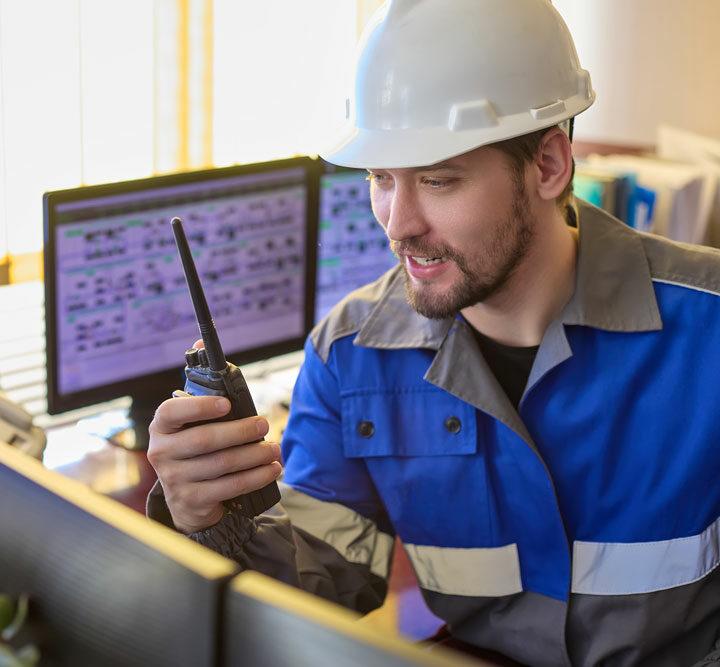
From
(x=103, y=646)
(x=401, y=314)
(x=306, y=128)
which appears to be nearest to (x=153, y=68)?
(x=306, y=128)

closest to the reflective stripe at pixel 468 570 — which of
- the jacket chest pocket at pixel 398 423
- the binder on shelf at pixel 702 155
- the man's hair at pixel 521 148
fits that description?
the jacket chest pocket at pixel 398 423

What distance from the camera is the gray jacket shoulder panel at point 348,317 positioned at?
156 centimetres

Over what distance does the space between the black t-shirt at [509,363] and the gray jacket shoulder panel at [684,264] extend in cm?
19

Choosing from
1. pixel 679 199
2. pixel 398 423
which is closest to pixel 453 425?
pixel 398 423

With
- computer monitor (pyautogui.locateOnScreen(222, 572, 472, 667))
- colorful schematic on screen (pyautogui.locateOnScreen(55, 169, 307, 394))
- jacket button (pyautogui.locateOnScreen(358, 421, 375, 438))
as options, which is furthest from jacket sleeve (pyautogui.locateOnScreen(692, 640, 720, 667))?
colorful schematic on screen (pyautogui.locateOnScreen(55, 169, 307, 394))

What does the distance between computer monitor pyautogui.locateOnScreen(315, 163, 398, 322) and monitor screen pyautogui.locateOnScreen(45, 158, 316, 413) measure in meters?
0.06

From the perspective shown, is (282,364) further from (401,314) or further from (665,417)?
(665,417)

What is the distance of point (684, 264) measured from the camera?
4.93ft

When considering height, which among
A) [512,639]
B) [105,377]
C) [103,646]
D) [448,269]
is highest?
[448,269]

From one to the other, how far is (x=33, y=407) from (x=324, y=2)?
1.36 meters

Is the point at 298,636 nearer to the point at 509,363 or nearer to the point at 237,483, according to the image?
the point at 237,483

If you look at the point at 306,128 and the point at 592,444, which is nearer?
the point at 592,444

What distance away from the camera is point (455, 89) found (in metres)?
1.38

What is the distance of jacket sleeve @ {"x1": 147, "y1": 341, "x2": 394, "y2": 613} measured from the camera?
1.44 meters
